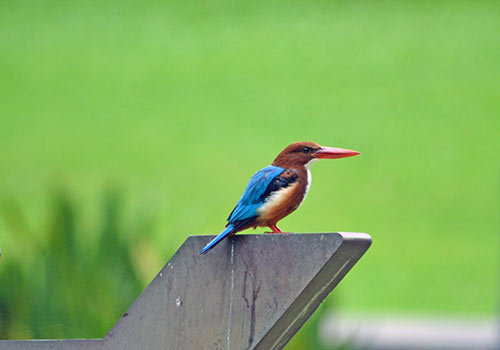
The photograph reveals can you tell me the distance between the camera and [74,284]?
3340mm

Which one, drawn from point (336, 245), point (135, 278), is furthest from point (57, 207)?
point (336, 245)

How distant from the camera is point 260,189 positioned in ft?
5.59

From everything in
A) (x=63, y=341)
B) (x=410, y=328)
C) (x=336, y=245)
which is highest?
(x=336, y=245)

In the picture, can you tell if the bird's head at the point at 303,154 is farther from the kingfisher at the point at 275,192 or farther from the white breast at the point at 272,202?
the white breast at the point at 272,202

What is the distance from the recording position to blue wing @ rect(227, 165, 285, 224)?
167 cm

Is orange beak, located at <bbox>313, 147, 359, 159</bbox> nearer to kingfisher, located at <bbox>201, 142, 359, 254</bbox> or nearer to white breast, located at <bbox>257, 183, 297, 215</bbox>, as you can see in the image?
kingfisher, located at <bbox>201, 142, 359, 254</bbox>

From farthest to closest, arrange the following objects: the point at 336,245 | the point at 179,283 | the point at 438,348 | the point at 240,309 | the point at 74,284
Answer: the point at 438,348, the point at 74,284, the point at 179,283, the point at 240,309, the point at 336,245

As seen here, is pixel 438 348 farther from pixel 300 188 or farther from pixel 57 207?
pixel 300 188

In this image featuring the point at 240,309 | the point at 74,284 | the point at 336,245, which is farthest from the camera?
the point at 74,284

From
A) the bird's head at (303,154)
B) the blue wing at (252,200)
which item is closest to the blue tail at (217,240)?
the blue wing at (252,200)

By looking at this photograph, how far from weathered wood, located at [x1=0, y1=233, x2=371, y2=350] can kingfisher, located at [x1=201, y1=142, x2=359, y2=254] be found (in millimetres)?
83

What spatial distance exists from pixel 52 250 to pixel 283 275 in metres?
2.07

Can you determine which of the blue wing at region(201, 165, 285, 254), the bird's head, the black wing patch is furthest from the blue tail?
the bird's head

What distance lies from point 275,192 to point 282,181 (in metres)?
0.03
